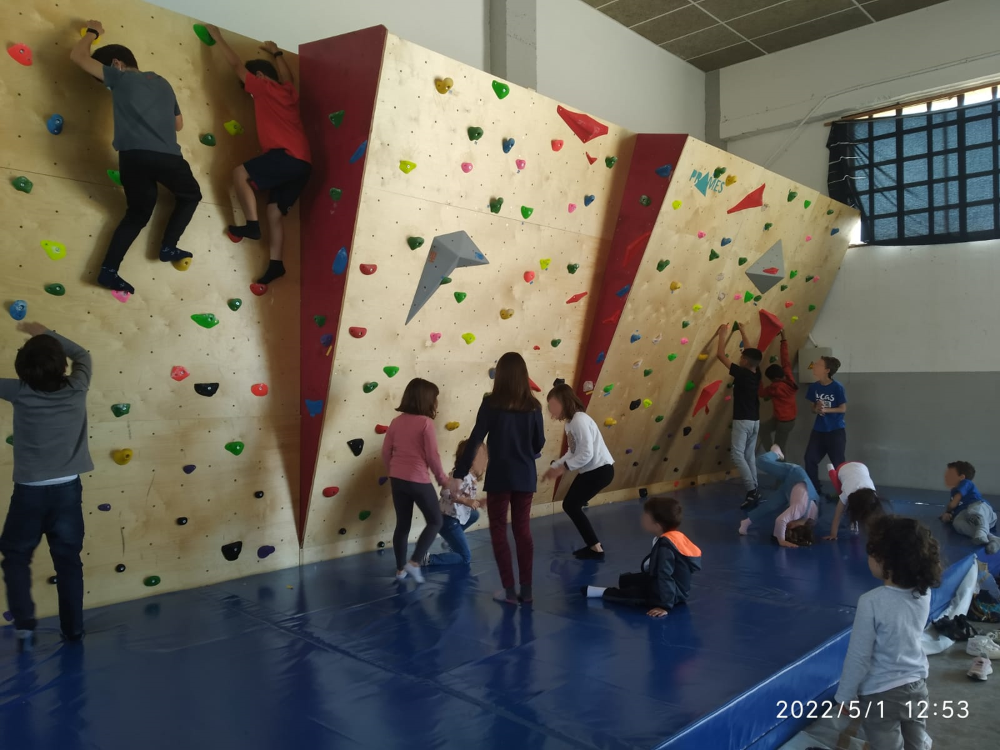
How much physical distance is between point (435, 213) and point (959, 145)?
606 centimetres

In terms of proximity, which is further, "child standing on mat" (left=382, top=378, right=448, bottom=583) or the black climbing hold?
"child standing on mat" (left=382, top=378, right=448, bottom=583)

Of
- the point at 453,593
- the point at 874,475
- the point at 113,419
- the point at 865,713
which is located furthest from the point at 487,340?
the point at 874,475

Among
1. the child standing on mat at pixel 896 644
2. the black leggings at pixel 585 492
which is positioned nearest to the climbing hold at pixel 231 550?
the black leggings at pixel 585 492

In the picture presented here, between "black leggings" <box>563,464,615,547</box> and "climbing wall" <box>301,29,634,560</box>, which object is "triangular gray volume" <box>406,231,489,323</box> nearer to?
"climbing wall" <box>301,29,634,560</box>

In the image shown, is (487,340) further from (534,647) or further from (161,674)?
(161,674)

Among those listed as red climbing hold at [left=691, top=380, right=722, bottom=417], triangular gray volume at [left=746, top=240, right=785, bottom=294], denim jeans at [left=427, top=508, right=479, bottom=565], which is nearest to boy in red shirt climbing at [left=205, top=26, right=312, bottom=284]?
denim jeans at [left=427, top=508, right=479, bottom=565]

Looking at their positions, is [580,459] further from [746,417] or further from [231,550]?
[746,417]

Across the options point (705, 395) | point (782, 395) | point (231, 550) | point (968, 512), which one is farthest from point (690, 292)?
point (231, 550)

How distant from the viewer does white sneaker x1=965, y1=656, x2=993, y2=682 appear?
3.73 meters

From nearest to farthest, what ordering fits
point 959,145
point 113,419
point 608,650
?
point 608,650
point 113,419
point 959,145

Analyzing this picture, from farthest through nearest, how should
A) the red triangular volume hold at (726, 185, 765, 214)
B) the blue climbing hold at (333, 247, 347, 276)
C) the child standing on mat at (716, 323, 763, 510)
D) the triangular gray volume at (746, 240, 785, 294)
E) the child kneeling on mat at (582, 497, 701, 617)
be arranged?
the triangular gray volume at (746, 240, 785, 294) → the child standing on mat at (716, 323, 763, 510) → the red triangular volume hold at (726, 185, 765, 214) → the blue climbing hold at (333, 247, 347, 276) → the child kneeling on mat at (582, 497, 701, 617)

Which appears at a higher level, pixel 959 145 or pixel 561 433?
pixel 959 145

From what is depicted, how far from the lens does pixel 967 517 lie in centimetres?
540

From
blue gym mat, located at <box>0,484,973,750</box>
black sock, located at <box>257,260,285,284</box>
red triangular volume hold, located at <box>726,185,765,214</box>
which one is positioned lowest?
blue gym mat, located at <box>0,484,973,750</box>
